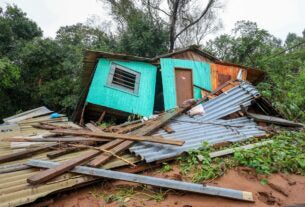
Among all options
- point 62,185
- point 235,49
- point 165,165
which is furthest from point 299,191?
point 235,49

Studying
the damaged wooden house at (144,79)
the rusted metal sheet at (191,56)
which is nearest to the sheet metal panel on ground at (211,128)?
the damaged wooden house at (144,79)

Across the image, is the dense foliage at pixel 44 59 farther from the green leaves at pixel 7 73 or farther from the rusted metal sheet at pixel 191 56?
the rusted metal sheet at pixel 191 56

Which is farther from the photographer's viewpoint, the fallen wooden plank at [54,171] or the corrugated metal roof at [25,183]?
the fallen wooden plank at [54,171]

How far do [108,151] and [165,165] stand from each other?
99 cm

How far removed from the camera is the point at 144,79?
32.4ft

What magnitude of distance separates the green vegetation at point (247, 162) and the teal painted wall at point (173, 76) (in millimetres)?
5325

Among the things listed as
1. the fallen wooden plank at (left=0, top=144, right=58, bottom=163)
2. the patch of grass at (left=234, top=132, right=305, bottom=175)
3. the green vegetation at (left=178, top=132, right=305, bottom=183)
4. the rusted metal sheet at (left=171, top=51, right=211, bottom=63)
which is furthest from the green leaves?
the patch of grass at (left=234, top=132, right=305, bottom=175)

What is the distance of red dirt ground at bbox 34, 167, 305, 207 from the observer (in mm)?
2748

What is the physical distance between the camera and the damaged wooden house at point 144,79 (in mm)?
9234

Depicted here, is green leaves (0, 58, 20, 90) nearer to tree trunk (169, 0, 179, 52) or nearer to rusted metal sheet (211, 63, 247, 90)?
tree trunk (169, 0, 179, 52)

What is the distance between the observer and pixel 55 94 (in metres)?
15.4

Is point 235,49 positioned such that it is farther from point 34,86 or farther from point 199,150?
point 34,86

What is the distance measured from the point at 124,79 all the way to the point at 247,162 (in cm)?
698

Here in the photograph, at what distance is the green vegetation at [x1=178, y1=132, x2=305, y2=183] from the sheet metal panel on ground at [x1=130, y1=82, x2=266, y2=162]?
0.27 m
